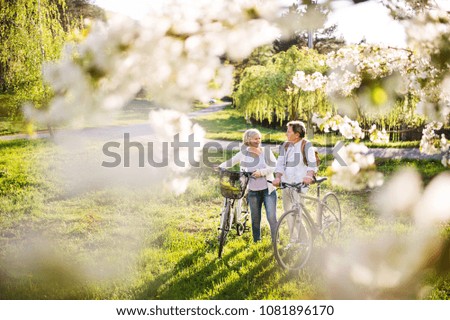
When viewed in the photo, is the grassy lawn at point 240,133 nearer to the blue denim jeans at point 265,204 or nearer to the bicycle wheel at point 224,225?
the blue denim jeans at point 265,204

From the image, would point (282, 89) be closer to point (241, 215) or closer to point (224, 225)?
point (241, 215)

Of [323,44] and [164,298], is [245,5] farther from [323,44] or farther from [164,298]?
[323,44]

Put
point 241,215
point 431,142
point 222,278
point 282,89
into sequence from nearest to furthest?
point 431,142 → point 222,278 → point 241,215 → point 282,89

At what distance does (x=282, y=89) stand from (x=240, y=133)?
435cm

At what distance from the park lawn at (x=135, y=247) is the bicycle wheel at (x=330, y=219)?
0.52 ft

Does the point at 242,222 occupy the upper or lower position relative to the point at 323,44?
lower

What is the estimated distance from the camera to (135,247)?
4527mm

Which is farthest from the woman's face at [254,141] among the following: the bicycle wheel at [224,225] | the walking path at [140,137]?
the walking path at [140,137]

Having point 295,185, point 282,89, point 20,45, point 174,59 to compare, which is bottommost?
point 295,185

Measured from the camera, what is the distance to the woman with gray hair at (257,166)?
13.1ft

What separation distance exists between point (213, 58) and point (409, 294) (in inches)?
114

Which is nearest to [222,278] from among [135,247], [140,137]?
[135,247]

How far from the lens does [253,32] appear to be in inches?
58.5
